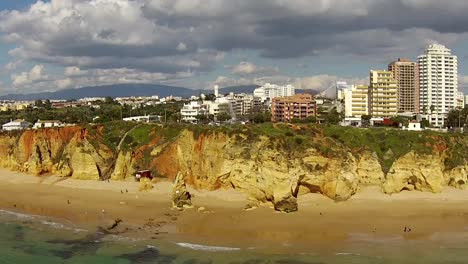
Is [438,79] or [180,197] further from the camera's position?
[438,79]

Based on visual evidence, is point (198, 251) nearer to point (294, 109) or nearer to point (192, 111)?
point (294, 109)

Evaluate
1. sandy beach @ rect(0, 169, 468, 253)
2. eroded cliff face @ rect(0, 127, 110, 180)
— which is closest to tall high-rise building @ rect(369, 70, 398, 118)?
sandy beach @ rect(0, 169, 468, 253)

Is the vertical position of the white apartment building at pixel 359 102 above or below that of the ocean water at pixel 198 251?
above

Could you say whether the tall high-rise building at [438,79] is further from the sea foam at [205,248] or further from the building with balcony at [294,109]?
the sea foam at [205,248]

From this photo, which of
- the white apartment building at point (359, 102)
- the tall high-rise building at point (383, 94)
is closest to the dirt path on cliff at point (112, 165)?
the tall high-rise building at point (383, 94)

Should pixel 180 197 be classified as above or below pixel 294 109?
below

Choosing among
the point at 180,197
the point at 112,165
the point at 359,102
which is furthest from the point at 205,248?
the point at 359,102

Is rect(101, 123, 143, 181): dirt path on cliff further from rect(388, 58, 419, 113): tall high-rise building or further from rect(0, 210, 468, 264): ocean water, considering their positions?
rect(388, 58, 419, 113): tall high-rise building
